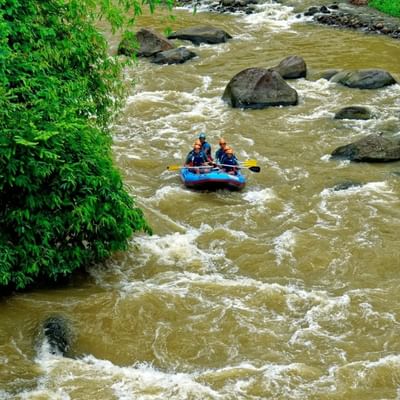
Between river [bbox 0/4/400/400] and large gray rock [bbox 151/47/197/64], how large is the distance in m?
5.42

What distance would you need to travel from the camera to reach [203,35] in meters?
26.1

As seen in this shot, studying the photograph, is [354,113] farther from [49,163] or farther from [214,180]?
[49,163]

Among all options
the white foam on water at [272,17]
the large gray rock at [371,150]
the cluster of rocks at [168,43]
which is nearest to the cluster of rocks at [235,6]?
Answer: the white foam on water at [272,17]

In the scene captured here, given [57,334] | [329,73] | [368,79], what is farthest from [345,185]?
[329,73]

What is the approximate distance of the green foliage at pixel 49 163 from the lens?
8.96 m

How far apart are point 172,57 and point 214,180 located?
10.6 meters

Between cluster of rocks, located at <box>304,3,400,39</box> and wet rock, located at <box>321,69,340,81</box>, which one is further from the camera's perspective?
cluster of rocks, located at <box>304,3,400,39</box>

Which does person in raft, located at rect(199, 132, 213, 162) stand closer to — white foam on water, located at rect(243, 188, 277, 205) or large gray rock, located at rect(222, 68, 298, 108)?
white foam on water, located at rect(243, 188, 277, 205)

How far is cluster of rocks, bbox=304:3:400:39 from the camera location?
1065 inches

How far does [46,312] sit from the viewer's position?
31.0ft

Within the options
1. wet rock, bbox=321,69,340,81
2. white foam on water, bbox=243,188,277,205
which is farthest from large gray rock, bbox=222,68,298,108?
white foam on water, bbox=243,188,277,205

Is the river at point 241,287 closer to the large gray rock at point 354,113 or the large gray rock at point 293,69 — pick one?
the large gray rock at point 354,113

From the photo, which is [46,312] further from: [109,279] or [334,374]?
[334,374]

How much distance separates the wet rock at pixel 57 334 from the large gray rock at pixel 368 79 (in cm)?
1371
